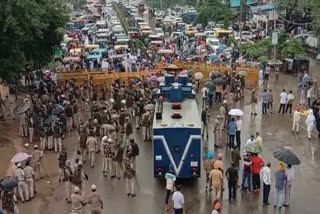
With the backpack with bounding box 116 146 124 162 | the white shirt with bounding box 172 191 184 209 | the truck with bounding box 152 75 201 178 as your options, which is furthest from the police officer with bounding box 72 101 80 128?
the white shirt with bounding box 172 191 184 209

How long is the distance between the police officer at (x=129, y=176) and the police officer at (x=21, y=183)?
3.01m

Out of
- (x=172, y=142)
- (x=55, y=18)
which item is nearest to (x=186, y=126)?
(x=172, y=142)

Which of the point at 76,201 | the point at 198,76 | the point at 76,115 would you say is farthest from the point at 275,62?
the point at 76,201

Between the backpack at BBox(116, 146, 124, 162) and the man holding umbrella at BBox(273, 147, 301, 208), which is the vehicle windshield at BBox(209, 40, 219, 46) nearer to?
the backpack at BBox(116, 146, 124, 162)

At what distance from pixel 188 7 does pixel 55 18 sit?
50103 millimetres

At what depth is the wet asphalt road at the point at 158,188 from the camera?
16.8m

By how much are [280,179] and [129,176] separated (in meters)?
4.45

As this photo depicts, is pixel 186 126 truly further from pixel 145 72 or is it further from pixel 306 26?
pixel 306 26

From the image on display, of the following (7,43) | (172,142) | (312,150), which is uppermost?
(7,43)

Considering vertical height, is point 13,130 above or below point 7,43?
A: below

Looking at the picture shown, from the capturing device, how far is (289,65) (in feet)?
121

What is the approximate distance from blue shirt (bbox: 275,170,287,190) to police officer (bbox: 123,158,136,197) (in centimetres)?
425

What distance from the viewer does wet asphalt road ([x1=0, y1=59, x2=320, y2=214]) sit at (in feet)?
55.2

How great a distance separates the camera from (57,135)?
71.5 ft
